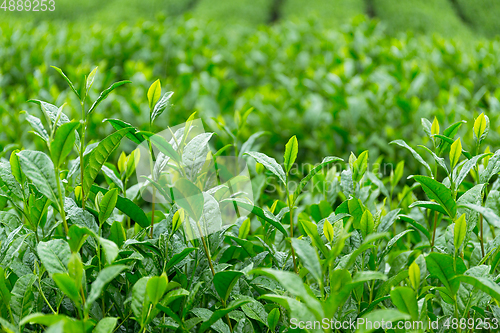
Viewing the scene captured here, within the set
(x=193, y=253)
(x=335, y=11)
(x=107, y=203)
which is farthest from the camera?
(x=335, y=11)

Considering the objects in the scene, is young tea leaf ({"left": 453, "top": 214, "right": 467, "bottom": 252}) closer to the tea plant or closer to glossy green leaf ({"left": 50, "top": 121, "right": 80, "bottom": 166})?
the tea plant

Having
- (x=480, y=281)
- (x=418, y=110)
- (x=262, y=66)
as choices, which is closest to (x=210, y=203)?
(x=480, y=281)

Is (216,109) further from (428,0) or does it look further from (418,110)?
(428,0)

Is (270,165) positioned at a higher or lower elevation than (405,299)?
higher

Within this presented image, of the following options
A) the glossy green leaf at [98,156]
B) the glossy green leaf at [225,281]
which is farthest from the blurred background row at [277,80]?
the glossy green leaf at [225,281]

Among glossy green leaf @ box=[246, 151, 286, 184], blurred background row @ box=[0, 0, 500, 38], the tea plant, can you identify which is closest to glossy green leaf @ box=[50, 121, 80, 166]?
the tea plant

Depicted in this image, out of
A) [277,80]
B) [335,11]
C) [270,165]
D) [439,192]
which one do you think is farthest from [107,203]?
[335,11]

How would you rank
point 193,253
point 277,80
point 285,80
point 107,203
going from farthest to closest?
point 277,80 < point 285,80 < point 193,253 < point 107,203

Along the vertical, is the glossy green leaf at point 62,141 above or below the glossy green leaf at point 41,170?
above

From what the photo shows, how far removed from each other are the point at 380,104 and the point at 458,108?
53 centimetres

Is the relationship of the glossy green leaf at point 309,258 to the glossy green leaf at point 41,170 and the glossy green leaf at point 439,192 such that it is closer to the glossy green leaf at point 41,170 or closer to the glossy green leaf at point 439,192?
the glossy green leaf at point 439,192

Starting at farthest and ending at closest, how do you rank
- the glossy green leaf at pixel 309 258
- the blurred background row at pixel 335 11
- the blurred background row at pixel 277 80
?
the blurred background row at pixel 335 11 → the blurred background row at pixel 277 80 → the glossy green leaf at pixel 309 258

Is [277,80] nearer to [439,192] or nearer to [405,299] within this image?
[439,192]

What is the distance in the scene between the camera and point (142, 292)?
0.76 m
